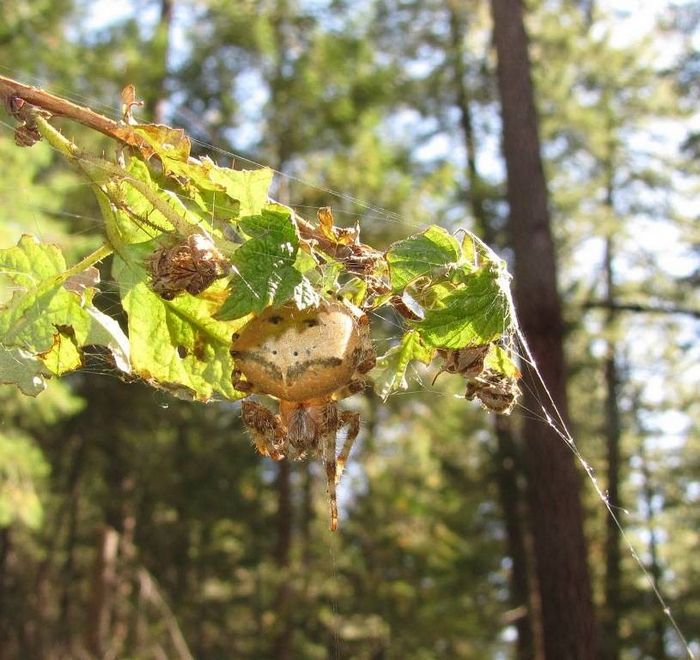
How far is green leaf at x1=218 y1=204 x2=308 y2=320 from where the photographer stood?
1057 millimetres

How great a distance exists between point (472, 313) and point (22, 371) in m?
0.67

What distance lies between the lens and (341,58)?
14.4m

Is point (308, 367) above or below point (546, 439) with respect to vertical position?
below

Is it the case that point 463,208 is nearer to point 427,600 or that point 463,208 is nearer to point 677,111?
point 677,111

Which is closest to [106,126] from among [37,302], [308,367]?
[37,302]

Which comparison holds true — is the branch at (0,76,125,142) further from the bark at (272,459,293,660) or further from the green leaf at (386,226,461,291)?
the bark at (272,459,293,660)

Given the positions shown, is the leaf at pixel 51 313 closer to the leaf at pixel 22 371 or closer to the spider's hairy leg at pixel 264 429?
the leaf at pixel 22 371

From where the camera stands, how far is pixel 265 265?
41.7 inches

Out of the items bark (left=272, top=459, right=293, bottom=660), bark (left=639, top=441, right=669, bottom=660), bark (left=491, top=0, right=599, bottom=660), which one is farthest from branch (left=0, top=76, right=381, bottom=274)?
bark (left=639, top=441, right=669, bottom=660)

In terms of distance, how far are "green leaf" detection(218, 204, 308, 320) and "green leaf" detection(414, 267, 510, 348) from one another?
183mm

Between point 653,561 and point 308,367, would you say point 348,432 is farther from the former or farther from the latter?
point 653,561

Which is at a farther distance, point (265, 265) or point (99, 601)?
point (99, 601)

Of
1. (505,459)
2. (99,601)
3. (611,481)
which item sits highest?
(505,459)

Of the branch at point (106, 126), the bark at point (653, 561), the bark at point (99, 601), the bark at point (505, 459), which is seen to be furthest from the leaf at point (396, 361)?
the bark at point (653, 561)
